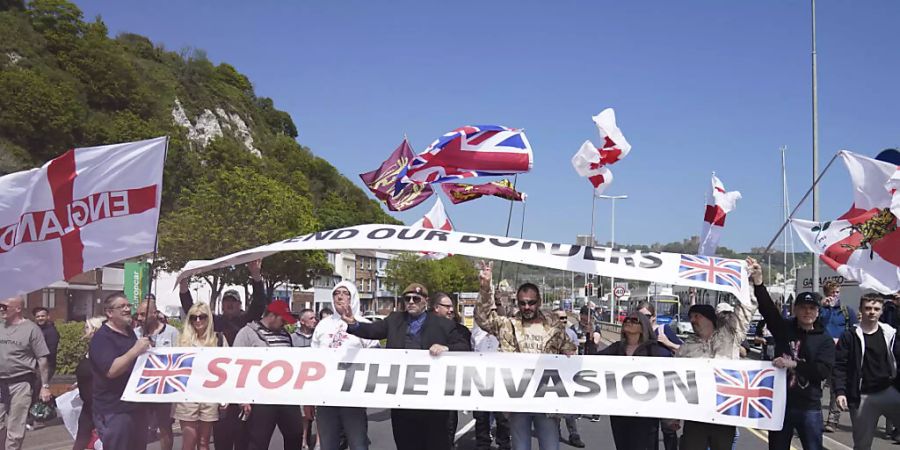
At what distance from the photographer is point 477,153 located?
10328 mm

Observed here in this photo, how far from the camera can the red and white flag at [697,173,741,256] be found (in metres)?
8.46

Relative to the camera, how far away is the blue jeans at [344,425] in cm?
659

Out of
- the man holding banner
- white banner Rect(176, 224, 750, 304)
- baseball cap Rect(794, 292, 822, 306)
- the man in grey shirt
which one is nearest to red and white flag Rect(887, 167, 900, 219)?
baseball cap Rect(794, 292, 822, 306)

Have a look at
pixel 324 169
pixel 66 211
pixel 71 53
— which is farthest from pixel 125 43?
pixel 66 211

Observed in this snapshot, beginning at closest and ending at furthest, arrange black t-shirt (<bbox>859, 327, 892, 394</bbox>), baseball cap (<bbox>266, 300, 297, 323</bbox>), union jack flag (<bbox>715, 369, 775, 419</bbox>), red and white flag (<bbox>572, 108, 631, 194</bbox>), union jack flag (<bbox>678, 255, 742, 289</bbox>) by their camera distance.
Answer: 1. union jack flag (<bbox>715, 369, 775, 419</bbox>)
2. union jack flag (<bbox>678, 255, 742, 289</bbox>)
3. black t-shirt (<bbox>859, 327, 892, 394</bbox>)
4. baseball cap (<bbox>266, 300, 297, 323</bbox>)
5. red and white flag (<bbox>572, 108, 631, 194</bbox>)

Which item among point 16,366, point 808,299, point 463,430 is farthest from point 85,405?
point 808,299

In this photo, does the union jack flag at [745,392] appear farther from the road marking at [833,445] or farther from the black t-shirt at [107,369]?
the black t-shirt at [107,369]

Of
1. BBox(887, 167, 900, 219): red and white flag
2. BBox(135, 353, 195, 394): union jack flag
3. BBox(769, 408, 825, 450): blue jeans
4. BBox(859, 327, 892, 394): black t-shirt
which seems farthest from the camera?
BBox(859, 327, 892, 394): black t-shirt

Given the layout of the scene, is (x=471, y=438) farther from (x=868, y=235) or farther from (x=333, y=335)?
(x=868, y=235)

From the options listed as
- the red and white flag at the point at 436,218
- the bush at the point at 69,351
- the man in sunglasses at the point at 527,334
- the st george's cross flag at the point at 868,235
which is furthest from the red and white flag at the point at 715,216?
the bush at the point at 69,351

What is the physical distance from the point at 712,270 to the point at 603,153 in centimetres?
356

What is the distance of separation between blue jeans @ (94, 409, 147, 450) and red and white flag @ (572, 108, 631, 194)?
595cm

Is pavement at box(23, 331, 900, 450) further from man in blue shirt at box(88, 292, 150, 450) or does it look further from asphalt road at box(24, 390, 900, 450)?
man in blue shirt at box(88, 292, 150, 450)

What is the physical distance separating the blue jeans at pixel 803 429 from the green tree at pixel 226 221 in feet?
105
